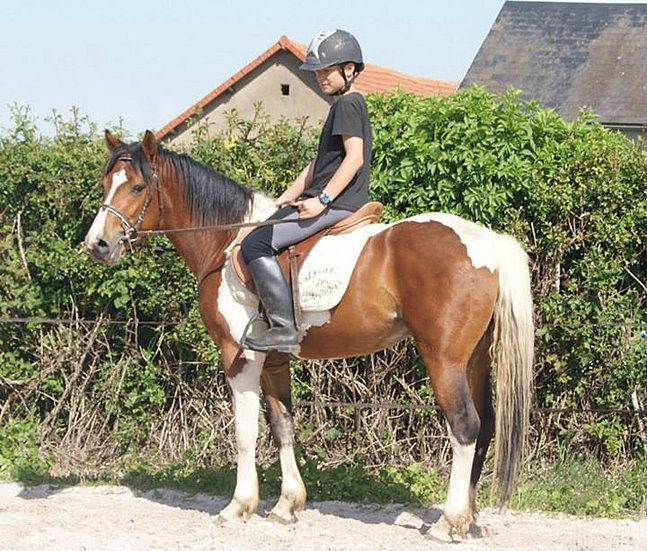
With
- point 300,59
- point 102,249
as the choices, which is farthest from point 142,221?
point 300,59

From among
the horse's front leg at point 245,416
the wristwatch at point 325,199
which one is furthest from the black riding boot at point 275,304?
the wristwatch at point 325,199

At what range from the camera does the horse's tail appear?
225 inches

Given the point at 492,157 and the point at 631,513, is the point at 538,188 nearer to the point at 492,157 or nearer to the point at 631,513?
the point at 492,157

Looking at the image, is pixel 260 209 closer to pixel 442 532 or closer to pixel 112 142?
pixel 112 142

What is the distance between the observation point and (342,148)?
19.8 feet

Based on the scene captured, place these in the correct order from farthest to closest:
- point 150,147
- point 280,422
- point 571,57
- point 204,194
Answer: point 571,57
point 280,422
point 204,194
point 150,147

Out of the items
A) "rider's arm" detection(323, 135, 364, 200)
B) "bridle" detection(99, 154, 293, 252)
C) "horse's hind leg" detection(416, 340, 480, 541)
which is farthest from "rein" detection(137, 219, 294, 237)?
"horse's hind leg" detection(416, 340, 480, 541)

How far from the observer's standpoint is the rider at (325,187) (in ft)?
19.3

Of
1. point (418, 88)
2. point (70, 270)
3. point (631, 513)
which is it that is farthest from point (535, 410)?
point (418, 88)

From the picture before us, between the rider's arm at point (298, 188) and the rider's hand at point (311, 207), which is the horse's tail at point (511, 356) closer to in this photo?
the rider's hand at point (311, 207)

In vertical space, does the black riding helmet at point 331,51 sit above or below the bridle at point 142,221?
above

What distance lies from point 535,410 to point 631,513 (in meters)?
1.02

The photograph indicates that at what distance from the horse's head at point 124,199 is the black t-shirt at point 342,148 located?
98 centimetres

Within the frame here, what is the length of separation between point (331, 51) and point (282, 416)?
2.31m
